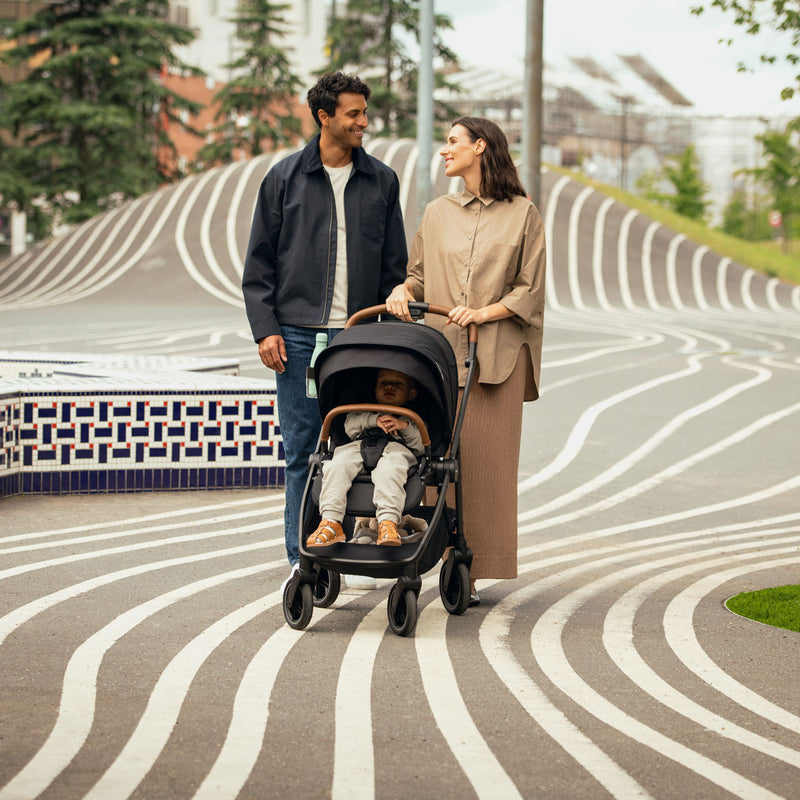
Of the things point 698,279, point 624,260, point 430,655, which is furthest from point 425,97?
point 698,279

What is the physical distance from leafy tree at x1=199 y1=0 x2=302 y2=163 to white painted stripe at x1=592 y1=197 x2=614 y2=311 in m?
27.2

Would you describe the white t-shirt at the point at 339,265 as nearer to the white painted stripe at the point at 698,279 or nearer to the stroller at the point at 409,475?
the stroller at the point at 409,475

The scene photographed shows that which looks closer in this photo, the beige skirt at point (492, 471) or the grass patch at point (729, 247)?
the beige skirt at point (492, 471)

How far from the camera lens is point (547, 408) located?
46.2 feet

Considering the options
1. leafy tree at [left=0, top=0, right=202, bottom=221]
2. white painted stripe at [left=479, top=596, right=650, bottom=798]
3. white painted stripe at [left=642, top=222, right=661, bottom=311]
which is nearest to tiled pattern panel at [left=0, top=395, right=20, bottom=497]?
white painted stripe at [left=479, top=596, right=650, bottom=798]

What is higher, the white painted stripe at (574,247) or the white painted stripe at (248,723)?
the white painted stripe at (574,247)

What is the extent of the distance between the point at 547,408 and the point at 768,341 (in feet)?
41.8

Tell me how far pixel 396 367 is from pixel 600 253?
3656 cm

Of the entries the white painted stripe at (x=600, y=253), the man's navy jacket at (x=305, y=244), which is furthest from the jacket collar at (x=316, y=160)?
the white painted stripe at (x=600, y=253)

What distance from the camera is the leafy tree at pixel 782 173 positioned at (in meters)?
58.2

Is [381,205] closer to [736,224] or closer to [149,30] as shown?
[149,30]

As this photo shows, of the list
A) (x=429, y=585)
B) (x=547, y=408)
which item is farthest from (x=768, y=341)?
(x=429, y=585)

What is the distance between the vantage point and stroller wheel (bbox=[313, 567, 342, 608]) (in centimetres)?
603

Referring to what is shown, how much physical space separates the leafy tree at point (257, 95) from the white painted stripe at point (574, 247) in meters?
26.4
